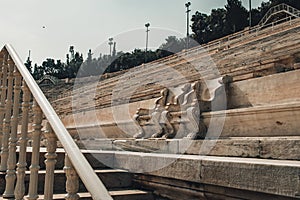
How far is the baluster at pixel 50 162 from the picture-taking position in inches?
69.5

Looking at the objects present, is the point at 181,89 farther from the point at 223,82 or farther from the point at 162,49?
the point at 162,49

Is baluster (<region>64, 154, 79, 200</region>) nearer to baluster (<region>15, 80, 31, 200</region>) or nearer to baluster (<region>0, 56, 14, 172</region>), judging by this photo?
baluster (<region>15, 80, 31, 200</region>)

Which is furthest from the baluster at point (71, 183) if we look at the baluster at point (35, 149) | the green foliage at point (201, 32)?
the green foliage at point (201, 32)

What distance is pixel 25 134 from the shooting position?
2277 mm

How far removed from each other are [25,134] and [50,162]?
586 millimetres

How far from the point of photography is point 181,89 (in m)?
4.67

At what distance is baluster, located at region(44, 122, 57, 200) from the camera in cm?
176

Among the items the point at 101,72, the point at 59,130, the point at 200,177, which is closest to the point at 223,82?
the point at 200,177

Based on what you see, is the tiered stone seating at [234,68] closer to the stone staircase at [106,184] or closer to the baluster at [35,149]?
the stone staircase at [106,184]

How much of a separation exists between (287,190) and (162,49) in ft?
120

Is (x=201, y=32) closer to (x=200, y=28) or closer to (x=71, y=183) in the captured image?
(x=200, y=28)

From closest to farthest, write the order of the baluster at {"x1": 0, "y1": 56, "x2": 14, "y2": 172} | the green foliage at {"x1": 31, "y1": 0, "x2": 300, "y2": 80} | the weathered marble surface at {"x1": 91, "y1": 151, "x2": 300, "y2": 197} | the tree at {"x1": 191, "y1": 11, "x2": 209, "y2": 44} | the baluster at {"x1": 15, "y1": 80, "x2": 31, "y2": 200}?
the weathered marble surface at {"x1": 91, "y1": 151, "x2": 300, "y2": 197}
the baluster at {"x1": 15, "y1": 80, "x2": 31, "y2": 200}
the baluster at {"x1": 0, "y1": 56, "x2": 14, "y2": 172}
the green foliage at {"x1": 31, "y1": 0, "x2": 300, "y2": 80}
the tree at {"x1": 191, "y1": 11, "x2": 209, "y2": 44}

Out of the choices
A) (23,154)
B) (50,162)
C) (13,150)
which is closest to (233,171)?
(50,162)

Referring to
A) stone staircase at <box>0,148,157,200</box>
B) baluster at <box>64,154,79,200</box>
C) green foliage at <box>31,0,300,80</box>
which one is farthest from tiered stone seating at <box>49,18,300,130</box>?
green foliage at <box>31,0,300,80</box>
